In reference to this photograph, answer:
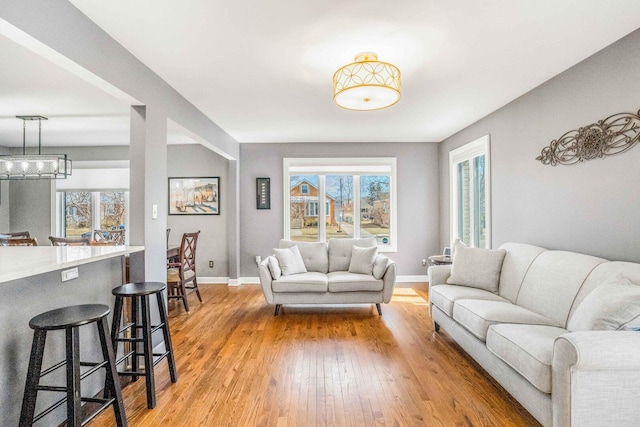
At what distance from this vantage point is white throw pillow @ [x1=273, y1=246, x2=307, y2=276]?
13.5 feet

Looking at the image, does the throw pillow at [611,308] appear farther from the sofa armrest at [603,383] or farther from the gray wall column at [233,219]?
the gray wall column at [233,219]

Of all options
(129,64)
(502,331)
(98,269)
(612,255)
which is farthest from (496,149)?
(98,269)

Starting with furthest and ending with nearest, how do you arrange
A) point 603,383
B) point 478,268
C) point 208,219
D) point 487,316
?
point 208,219
point 478,268
point 487,316
point 603,383

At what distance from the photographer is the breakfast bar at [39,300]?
1.61m

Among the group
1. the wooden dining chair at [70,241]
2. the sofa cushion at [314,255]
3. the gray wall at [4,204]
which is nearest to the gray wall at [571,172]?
the sofa cushion at [314,255]

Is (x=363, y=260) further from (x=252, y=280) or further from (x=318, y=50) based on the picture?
(x=318, y=50)

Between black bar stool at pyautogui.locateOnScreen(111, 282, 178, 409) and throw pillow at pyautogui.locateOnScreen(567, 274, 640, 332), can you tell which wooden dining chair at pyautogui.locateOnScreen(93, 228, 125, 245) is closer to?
black bar stool at pyautogui.locateOnScreen(111, 282, 178, 409)

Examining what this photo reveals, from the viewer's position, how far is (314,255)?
4.47 metres

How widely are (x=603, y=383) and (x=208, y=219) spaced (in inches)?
216

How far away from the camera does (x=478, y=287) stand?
10.7 feet

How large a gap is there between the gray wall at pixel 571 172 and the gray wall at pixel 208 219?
424 cm

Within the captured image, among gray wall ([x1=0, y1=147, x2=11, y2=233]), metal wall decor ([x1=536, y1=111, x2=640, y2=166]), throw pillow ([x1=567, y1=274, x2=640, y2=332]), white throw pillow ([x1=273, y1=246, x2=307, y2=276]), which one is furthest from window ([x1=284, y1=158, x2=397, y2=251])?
gray wall ([x1=0, y1=147, x2=11, y2=233])

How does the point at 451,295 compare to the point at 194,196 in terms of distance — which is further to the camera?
the point at 194,196

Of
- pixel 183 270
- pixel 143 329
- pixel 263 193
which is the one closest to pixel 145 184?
pixel 143 329
